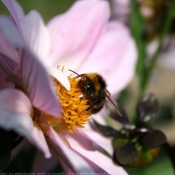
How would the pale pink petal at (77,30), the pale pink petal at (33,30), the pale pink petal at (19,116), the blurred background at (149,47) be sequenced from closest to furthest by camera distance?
the pale pink petal at (19,116), the pale pink petal at (33,30), the pale pink petal at (77,30), the blurred background at (149,47)

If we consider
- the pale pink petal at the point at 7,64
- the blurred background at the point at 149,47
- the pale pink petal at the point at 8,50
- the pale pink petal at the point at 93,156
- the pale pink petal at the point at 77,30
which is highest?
the pale pink petal at the point at 8,50

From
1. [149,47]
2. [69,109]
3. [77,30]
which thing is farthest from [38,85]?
[149,47]

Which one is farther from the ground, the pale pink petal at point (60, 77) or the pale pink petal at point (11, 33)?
the pale pink petal at point (11, 33)

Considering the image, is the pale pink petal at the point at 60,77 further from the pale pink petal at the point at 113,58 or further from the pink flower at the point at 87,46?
the pale pink petal at the point at 113,58

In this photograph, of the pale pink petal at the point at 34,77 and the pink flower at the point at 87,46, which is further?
the pink flower at the point at 87,46

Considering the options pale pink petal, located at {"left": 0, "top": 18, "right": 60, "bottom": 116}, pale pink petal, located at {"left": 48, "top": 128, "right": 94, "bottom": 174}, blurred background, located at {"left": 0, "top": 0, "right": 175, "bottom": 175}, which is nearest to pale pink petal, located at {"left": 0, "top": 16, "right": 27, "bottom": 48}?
pale pink petal, located at {"left": 0, "top": 18, "right": 60, "bottom": 116}

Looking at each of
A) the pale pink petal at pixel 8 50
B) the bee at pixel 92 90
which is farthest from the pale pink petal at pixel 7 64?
the bee at pixel 92 90
